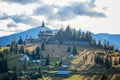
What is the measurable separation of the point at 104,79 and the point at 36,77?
114 meters

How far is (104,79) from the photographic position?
8912 centimetres

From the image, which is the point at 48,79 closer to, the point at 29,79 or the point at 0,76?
the point at 29,79

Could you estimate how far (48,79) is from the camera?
652 feet

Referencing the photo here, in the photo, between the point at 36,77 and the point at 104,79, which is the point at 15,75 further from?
the point at 104,79

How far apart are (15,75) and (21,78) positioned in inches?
298

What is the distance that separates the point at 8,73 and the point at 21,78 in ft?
32.2

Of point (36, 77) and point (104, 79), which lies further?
point (36, 77)

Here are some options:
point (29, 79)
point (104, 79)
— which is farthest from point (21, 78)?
point (104, 79)

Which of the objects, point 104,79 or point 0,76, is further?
point 0,76

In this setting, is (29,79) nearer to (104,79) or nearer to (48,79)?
(48,79)

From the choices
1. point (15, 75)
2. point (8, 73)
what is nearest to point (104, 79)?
point (15, 75)

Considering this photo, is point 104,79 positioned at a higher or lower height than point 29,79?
higher

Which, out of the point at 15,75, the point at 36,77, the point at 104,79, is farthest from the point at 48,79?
the point at 104,79

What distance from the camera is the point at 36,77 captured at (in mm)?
199125
